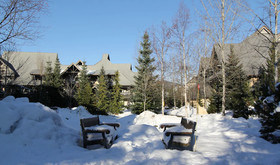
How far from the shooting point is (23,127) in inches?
222

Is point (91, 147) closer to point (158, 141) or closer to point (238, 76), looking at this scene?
point (158, 141)

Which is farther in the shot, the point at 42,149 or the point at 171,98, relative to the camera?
the point at 171,98

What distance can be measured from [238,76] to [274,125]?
1695cm

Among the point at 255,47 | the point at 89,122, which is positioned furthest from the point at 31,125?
the point at 255,47

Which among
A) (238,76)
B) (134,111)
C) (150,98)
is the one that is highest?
(238,76)

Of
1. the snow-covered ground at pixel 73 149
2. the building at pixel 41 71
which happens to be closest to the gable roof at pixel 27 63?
the building at pixel 41 71

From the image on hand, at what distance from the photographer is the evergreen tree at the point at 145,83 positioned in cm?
2477

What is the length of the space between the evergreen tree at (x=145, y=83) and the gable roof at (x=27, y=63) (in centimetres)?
1792

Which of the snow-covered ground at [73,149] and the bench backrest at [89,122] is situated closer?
the snow-covered ground at [73,149]

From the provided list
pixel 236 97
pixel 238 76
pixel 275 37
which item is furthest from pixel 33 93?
pixel 238 76

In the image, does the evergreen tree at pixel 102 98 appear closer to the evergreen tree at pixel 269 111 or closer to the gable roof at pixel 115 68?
the gable roof at pixel 115 68

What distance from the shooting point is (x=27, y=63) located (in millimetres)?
39656

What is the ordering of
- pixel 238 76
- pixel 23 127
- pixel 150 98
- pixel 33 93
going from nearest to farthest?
pixel 23 127, pixel 33 93, pixel 238 76, pixel 150 98

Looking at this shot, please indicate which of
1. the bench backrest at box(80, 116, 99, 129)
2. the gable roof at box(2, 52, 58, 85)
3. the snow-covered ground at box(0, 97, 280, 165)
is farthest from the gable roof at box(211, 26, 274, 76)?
the gable roof at box(2, 52, 58, 85)
